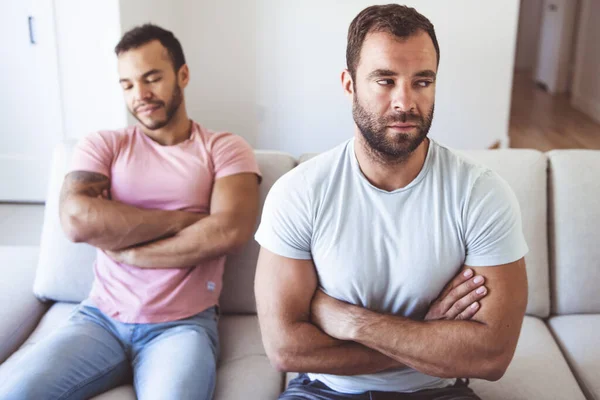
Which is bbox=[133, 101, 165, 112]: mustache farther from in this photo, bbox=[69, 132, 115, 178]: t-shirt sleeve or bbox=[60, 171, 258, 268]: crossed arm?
bbox=[60, 171, 258, 268]: crossed arm

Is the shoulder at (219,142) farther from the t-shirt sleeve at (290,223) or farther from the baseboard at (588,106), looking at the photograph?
the baseboard at (588,106)

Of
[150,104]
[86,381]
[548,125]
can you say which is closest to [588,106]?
[548,125]

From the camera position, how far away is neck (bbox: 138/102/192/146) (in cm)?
200

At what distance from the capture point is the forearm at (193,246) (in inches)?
71.3

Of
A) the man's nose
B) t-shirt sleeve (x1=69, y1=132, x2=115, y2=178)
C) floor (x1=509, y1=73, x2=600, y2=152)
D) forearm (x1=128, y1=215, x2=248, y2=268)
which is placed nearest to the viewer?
the man's nose

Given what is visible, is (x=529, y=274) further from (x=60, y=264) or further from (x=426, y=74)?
(x=60, y=264)

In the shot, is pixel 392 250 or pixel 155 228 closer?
pixel 392 250

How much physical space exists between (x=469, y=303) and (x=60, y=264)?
127 centimetres

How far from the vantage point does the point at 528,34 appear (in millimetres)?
8398

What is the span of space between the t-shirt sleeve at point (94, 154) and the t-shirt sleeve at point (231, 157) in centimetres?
31

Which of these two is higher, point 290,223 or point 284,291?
point 290,223

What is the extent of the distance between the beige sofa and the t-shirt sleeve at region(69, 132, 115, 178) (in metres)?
0.18

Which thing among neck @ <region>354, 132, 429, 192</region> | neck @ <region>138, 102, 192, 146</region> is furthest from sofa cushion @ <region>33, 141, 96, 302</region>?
neck @ <region>354, 132, 429, 192</region>

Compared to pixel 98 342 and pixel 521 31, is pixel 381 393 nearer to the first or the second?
pixel 98 342
